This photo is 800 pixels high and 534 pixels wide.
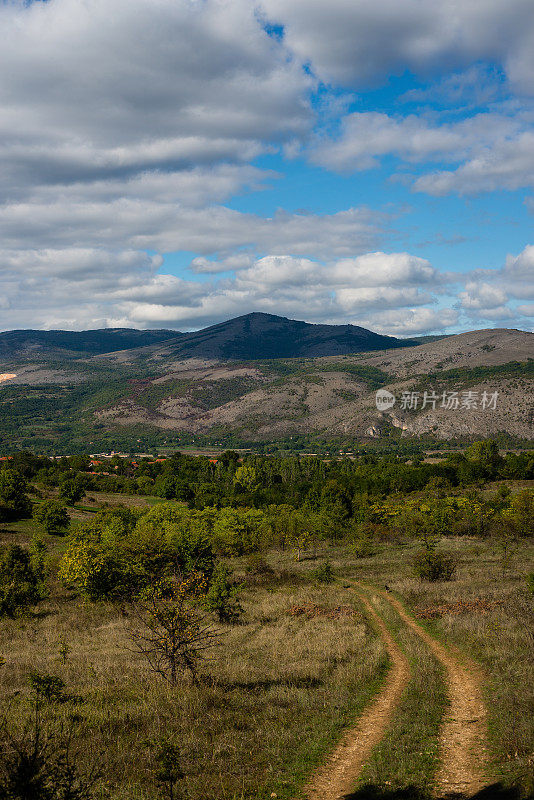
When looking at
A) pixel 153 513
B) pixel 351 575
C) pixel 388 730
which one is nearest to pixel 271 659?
pixel 388 730

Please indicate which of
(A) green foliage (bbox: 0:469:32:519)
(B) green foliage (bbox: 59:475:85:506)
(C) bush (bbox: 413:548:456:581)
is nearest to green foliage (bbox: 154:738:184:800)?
(C) bush (bbox: 413:548:456:581)

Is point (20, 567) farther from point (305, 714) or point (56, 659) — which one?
point (305, 714)

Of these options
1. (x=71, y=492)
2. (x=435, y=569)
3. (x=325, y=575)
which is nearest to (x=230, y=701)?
(x=435, y=569)

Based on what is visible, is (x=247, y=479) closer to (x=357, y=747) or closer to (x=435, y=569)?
(x=435, y=569)

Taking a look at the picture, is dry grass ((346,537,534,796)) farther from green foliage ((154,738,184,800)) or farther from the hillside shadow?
green foliage ((154,738,184,800))

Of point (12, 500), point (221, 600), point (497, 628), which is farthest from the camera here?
point (12, 500)

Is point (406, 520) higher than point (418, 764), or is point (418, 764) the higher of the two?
point (418, 764)
